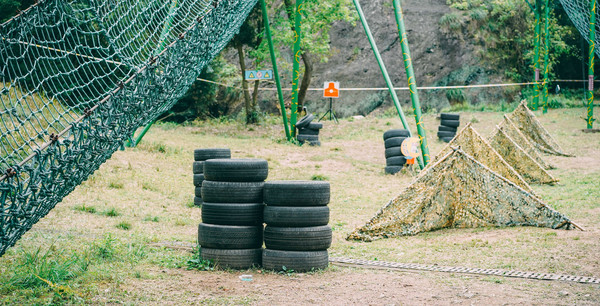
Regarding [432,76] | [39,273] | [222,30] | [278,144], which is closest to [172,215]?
[222,30]

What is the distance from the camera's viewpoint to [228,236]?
5945 millimetres

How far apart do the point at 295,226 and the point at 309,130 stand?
1300cm

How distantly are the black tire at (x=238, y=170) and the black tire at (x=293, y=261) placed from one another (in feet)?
2.45

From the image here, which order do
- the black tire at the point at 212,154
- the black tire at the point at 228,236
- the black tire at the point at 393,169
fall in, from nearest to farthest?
1. the black tire at the point at 228,236
2. the black tire at the point at 212,154
3. the black tire at the point at 393,169

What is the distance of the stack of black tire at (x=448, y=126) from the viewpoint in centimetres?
1998

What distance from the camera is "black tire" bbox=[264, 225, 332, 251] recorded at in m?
5.86

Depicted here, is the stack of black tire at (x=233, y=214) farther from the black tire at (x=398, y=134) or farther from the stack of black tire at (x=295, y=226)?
the black tire at (x=398, y=134)

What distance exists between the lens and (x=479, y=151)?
9.91 meters

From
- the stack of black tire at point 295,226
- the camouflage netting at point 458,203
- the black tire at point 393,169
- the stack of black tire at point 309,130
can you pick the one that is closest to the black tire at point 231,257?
the stack of black tire at point 295,226

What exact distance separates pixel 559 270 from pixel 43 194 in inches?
182

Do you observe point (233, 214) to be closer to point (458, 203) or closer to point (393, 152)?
point (458, 203)

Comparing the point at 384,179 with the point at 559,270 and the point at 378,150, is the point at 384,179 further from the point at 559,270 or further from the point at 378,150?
the point at 559,270

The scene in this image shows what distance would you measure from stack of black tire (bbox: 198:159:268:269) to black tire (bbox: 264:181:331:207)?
18cm

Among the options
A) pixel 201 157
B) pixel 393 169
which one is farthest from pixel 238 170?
pixel 393 169
